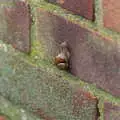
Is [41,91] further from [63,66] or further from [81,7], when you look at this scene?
[81,7]

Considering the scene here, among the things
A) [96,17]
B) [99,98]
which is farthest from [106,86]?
[96,17]

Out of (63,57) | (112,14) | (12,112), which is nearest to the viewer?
(112,14)

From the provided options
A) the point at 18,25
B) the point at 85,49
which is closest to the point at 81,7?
the point at 85,49

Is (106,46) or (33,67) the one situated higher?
(106,46)

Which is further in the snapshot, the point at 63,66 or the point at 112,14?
the point at 63,66

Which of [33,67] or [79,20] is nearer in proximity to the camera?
[79,20]

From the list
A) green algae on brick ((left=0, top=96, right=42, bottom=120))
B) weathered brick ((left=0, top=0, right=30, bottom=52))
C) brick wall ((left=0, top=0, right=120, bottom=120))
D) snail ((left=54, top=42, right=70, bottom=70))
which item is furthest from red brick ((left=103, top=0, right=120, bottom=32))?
green algae on brick ((left=0, top=96, right=42, bottom=120))

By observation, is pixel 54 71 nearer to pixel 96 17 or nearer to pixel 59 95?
pixel 59 95
